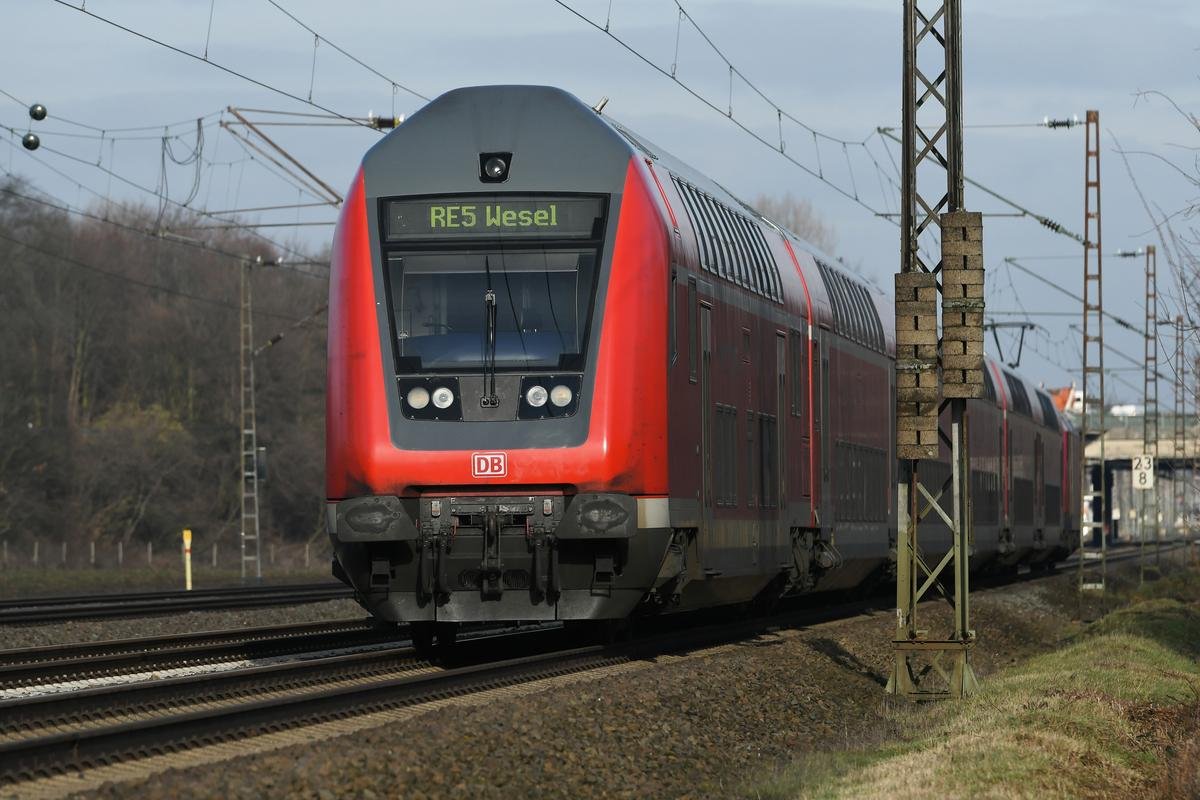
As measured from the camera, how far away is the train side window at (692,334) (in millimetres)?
15953

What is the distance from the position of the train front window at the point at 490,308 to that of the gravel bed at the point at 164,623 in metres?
7.44

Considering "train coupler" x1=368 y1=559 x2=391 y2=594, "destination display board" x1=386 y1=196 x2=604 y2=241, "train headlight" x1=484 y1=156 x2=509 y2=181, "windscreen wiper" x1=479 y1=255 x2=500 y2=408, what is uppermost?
"train headlight" x1=484 y1=156 x2=509 y2=181

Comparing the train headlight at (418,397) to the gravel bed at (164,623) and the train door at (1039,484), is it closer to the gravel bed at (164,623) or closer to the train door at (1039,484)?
the gravel bed at (164,623)

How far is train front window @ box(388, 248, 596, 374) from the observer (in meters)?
14.6

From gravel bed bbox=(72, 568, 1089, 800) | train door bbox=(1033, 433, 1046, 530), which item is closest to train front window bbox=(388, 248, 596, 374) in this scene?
gravel bed bbox=(72, 568, 1089, 800)

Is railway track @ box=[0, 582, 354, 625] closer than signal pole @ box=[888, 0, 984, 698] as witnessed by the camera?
No

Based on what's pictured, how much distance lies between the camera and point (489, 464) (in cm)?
1434

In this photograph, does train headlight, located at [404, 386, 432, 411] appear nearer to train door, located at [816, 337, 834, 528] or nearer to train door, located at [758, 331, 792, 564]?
train door, located at [758, 331, 792, 564]

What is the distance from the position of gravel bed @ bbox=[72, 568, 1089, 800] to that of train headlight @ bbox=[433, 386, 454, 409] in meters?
2.46

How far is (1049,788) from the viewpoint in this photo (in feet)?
34.1

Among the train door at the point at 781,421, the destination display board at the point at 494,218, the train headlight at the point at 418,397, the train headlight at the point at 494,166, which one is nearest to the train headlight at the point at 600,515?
the train headlight at the point at 418,397

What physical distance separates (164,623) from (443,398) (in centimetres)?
976

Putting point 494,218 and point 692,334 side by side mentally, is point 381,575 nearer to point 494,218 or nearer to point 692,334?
point 494,218

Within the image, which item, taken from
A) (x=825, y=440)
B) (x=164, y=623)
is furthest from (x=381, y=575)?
(x=164, y=623)
